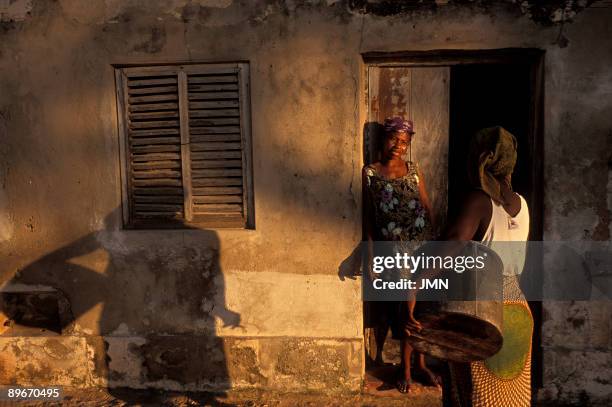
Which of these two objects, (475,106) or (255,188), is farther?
(475,106)

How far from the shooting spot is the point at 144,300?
3.46 m

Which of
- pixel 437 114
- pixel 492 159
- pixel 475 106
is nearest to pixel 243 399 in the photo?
pixel 492 159

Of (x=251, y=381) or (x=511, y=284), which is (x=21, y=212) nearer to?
(x=251, y=381)

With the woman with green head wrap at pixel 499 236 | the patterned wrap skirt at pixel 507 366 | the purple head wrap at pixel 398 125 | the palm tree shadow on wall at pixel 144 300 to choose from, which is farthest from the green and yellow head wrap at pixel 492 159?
the palm tree shadow on wall at pixel 144 300

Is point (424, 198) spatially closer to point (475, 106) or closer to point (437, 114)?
point (437, 114)

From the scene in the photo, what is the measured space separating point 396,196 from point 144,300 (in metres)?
2.16

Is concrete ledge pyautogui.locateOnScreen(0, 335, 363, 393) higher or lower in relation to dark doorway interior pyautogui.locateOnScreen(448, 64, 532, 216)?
lower

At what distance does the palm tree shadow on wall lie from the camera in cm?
340

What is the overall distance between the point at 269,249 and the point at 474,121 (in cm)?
244

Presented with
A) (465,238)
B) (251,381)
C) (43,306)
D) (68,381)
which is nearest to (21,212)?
(43,306)

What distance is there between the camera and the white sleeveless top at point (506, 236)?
83.7 inches

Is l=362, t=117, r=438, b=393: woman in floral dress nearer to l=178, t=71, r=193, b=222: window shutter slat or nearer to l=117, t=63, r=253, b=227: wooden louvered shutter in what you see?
l=117, t=63, r=253, b=227: wooden louvered shutter

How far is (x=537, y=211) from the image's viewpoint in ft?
10.5

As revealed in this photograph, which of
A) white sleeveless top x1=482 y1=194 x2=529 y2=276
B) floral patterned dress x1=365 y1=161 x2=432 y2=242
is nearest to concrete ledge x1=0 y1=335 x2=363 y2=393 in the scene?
floral patterned dress x1=365 y1=161 x2=432 y2=242
